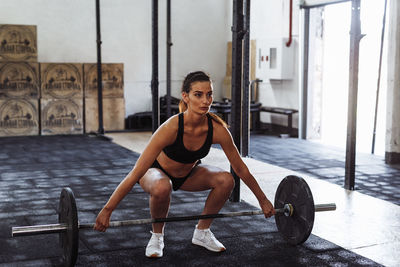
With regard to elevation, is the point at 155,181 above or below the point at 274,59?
below

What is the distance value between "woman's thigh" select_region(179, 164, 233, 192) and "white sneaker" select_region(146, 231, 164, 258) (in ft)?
0.92

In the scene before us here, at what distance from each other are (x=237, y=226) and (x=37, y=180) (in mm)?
2139

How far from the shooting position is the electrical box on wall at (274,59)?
7.71 meters

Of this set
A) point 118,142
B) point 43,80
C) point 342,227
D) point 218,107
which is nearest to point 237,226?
point 342,227

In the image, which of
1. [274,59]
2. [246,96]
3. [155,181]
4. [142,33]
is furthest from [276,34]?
[155,181]

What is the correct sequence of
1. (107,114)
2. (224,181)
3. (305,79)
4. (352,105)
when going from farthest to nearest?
(107,114), (305,79), (352,105), (224,181)

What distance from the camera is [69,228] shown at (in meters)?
2.30

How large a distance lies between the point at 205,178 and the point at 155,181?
287 millimetres

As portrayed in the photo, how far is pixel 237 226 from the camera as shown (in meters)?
3.17

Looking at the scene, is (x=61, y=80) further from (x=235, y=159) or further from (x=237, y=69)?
(x=235, y=159)

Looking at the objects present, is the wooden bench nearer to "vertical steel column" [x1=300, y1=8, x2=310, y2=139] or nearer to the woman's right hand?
"vertical steel column" [x1=300, y1=8, x2=310, y2=139]

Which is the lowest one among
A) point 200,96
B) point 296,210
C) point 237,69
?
point 296,210

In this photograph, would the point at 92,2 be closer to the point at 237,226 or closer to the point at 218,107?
the point at 218,107

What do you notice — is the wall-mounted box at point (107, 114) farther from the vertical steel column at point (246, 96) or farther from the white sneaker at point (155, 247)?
the white sneaker at point (155, 247)
